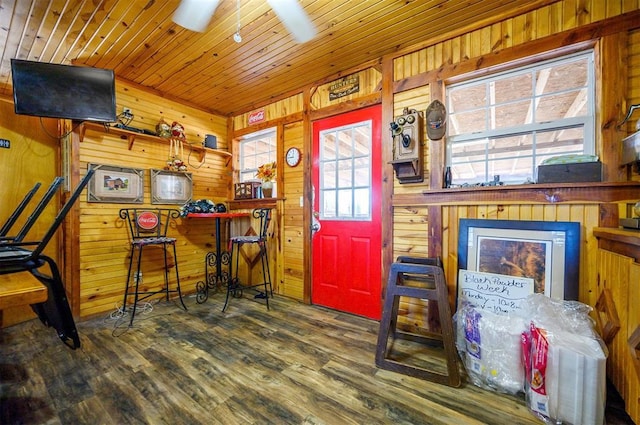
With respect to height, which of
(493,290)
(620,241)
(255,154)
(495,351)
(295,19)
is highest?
(295,19)

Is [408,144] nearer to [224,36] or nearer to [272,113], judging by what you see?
[224,36]

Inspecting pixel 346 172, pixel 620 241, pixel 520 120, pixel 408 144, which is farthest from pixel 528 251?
pixel 346 172

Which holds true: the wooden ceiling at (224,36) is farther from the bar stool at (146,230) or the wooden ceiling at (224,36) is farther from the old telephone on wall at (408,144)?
the bar stool at (146,230)

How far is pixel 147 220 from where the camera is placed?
2957mm

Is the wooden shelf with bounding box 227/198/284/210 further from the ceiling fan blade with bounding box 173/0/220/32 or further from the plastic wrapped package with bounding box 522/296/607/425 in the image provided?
the plastic wrapped package with bounding box 522/296/607/425

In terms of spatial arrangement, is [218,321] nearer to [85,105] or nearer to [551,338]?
[85,105]

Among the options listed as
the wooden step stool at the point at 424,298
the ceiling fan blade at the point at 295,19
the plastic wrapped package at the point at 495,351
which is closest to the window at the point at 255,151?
the ceiling fan blade at the point at 295,19

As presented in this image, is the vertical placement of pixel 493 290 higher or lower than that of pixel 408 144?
lower

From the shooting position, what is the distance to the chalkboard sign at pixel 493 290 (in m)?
1.87

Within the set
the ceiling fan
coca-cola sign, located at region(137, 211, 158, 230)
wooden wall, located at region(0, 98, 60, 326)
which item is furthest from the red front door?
wooden wall, located at region(0, 98, 60, 326)

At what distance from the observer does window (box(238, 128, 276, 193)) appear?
354cm

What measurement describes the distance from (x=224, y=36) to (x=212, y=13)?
1.07 feet

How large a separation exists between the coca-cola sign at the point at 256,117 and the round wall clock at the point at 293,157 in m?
0.73

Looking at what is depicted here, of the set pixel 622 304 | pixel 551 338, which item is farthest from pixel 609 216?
pixel 551 338
